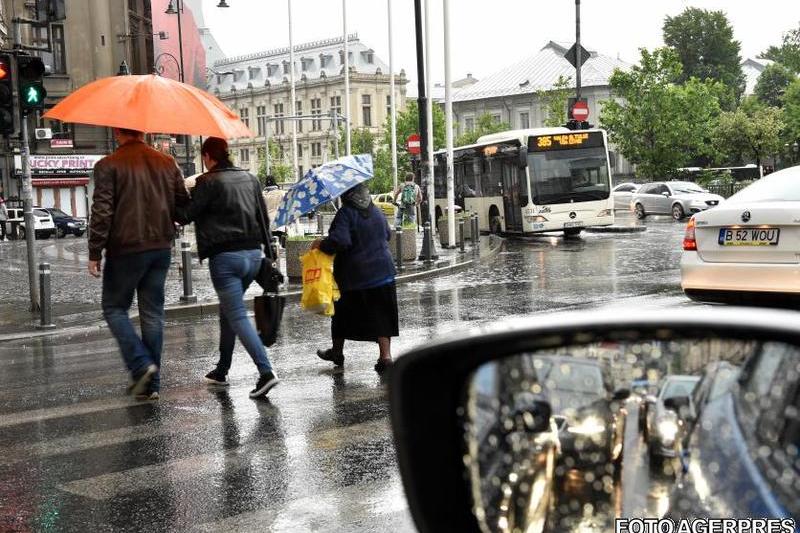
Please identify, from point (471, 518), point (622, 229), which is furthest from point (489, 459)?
point (622, 229)

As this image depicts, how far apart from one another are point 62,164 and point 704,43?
5807 centimetres

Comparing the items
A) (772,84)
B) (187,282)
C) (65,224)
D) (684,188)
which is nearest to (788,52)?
(772,84)

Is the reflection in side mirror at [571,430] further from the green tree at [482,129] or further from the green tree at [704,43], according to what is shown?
the green tree at [704,43]

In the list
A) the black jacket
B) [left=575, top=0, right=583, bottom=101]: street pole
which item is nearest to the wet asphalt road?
the black jacket

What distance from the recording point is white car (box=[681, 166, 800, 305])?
9.69m

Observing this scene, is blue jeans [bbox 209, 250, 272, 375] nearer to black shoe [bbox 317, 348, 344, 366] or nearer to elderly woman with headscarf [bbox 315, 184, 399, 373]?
elderly woman with headscarf [bbox 315, 184, 399, 373]

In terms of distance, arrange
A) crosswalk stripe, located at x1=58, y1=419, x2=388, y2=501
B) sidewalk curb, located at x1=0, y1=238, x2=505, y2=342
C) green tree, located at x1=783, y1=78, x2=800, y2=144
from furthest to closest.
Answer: green tree, located at x1=783, y1=78, x2=800, y2=144
sidewalk curb, located at x1=0, y1=238, x2=505, y2=342
crosswalk stripe, located at x1=58, y1=419, x2=388, y2=501

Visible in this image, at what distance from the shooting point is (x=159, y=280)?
25.6ft

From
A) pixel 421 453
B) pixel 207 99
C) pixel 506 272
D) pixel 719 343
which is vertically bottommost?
pixel 506 272

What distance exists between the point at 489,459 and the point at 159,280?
6544 mm

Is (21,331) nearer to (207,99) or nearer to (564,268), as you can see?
(207,99)

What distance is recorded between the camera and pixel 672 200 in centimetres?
4300

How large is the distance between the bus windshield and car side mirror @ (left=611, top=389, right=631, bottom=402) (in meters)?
29.0

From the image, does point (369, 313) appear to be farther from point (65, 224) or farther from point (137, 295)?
point (65, 224)
